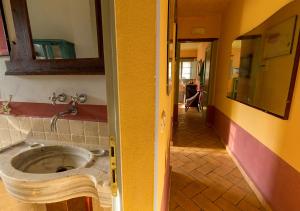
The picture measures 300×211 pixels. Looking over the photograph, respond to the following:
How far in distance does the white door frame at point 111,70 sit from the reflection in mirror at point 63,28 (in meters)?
0.58

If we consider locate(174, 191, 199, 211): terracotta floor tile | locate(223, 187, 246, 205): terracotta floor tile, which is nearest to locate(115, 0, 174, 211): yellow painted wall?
locate(174, 191, 199, 211): terracotta floor tile

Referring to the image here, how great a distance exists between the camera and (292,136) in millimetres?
1219

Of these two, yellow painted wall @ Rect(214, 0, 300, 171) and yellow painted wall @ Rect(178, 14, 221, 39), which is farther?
yellow painted wall @ Rect(178, 14, 221, 39)

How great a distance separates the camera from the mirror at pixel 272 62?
121 cm

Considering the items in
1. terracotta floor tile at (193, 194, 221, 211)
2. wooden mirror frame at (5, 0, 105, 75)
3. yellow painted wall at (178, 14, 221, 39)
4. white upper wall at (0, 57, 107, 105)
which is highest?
yellow painted wall at (178, 14, 221, 39)

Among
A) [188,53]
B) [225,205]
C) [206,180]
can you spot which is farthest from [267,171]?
[188,53]

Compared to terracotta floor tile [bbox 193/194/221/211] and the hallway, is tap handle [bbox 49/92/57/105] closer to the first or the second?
the hallway

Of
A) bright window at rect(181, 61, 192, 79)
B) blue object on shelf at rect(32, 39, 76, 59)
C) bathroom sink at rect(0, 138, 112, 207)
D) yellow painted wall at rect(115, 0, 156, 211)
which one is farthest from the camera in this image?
bright window at rect(181, 61, 192, 79)

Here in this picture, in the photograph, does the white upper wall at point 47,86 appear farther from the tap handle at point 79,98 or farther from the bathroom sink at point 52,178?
the bathroom sink at point 52,178

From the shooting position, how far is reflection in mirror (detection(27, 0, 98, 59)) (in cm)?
99

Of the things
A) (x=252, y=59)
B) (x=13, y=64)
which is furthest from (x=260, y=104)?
(x=13, y=64)

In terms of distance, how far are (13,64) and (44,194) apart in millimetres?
856

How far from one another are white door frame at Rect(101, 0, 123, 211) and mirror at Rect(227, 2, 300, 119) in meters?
1.36

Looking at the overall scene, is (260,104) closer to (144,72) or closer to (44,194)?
(144,72)
